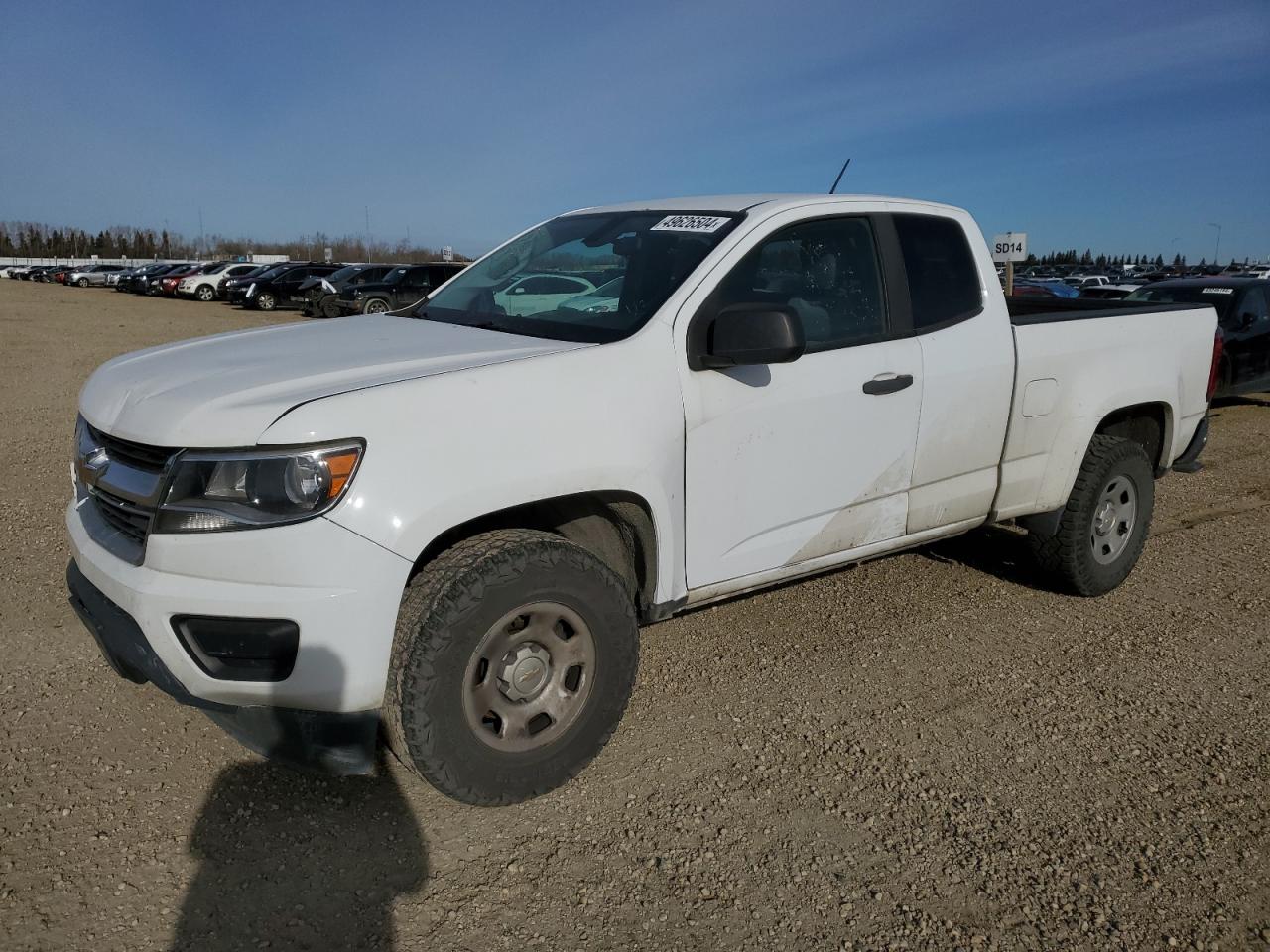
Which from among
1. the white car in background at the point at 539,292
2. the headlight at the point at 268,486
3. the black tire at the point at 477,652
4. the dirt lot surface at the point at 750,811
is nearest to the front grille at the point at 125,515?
the headlight at the point at 268,486

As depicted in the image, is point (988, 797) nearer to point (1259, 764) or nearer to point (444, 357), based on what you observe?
point (1259, 764)

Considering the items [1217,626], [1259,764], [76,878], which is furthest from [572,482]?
[1217,626]

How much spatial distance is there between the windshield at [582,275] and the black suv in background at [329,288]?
21271mm

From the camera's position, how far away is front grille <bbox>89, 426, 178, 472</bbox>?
268cm

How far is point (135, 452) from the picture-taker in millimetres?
2799

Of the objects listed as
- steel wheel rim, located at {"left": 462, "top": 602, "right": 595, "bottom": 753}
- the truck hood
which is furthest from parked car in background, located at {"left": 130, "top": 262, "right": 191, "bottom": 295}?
steel wheel rim, located at {"left": 462, "top": 602, "right": 595, "bottom": 753}

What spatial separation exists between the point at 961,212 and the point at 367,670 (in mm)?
3285

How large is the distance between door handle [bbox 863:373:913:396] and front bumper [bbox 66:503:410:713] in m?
1.93

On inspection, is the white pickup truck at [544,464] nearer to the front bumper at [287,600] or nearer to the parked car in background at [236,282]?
the front bumper at [287,600]

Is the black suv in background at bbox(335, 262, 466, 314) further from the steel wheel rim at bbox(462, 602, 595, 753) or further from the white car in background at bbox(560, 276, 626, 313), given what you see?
the steel wheel rim at bbox(462, 602, 595, 753)

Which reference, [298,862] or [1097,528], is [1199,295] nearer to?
[1097,528]

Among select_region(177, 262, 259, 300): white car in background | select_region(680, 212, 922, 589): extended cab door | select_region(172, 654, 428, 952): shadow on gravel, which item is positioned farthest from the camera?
select_region(177, 262, 259, 300): white car in background

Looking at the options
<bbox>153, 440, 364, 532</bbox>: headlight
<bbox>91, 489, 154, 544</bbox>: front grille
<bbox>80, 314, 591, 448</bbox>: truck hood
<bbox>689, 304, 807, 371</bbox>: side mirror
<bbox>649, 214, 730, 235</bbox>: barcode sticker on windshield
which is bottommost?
<bbox>91, 489, 154, 544</bbox>: front grille

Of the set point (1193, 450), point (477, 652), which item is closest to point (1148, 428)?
point (1193, 450)
